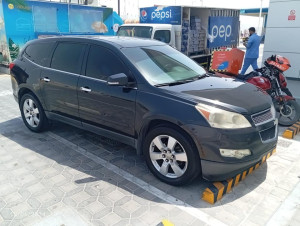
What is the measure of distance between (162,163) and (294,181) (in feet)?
5.71

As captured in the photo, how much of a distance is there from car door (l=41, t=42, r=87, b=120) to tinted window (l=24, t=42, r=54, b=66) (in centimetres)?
17

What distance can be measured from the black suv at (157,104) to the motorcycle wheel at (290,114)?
2044 millimetres

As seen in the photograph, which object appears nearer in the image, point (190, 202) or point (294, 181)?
point (190, 202)

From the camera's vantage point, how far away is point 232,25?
12914 millimetres

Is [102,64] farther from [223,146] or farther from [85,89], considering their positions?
[223,146]

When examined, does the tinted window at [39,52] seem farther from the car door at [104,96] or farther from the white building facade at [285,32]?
the white building facade at [285,32]

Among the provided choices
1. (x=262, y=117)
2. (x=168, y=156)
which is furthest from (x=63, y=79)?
(x=262, y=117)

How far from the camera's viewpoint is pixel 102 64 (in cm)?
390

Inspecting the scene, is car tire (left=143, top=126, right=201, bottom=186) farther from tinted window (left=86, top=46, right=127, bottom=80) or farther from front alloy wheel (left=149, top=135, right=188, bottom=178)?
tinted window (left=86, top=46, right=127, bottom=80)

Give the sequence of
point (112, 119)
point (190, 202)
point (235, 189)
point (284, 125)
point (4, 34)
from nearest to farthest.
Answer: point (190, 202), point (235, 189), point (112, 119), point (284, 125), point (4, 34)

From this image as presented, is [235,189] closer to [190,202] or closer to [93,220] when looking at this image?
[190,202]

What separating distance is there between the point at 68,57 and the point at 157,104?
6.26 ft

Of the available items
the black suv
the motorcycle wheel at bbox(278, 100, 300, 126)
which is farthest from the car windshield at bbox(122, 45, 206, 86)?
the motorcycle wheel at bbox(278, 100, 300, 126)

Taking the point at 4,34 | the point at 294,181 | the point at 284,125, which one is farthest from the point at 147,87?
the point at 4,34
